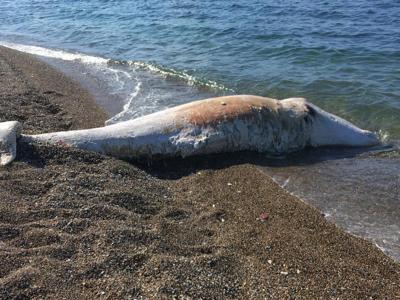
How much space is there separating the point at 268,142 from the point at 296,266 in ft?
10.4

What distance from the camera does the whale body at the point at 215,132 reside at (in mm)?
6875

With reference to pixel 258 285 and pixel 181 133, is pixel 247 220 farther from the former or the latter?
pixel 181 133

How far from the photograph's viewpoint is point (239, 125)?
747 centimetres

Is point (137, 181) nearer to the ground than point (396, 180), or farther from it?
farther from it

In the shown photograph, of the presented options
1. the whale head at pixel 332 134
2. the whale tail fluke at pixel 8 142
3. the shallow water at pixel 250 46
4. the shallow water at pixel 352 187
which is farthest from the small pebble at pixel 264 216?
the shallow water at pixel 250 46

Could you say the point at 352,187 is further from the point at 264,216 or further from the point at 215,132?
the point at 215,132

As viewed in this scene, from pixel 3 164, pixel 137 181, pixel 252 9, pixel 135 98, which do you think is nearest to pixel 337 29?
pixel 252 9

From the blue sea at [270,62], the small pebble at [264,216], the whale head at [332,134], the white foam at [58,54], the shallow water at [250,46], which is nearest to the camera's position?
the small pebble at [264,216]

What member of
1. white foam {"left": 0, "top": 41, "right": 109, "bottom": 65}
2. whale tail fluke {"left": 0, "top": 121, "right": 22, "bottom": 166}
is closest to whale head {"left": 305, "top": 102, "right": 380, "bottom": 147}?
whale tail fluke {"left": 0, "top": 121, "right": 22, "bottom": 166}

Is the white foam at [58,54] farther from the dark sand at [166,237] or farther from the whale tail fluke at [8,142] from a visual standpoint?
the dark sand at [166,237]

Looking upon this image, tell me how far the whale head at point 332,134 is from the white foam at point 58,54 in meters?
7.83

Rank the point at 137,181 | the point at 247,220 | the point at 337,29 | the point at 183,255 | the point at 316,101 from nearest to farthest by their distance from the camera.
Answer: the point at 183,255, the point at 247,220, the point at 137,181, the point at 316,101, the point at 337,29

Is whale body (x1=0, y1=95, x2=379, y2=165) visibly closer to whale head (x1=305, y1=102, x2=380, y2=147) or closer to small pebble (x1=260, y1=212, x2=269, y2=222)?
whale head (x1=305, y1=102, x2=380, y2=147)

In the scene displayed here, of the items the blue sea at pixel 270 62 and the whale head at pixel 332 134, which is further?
the whale head at pixel 332 134
